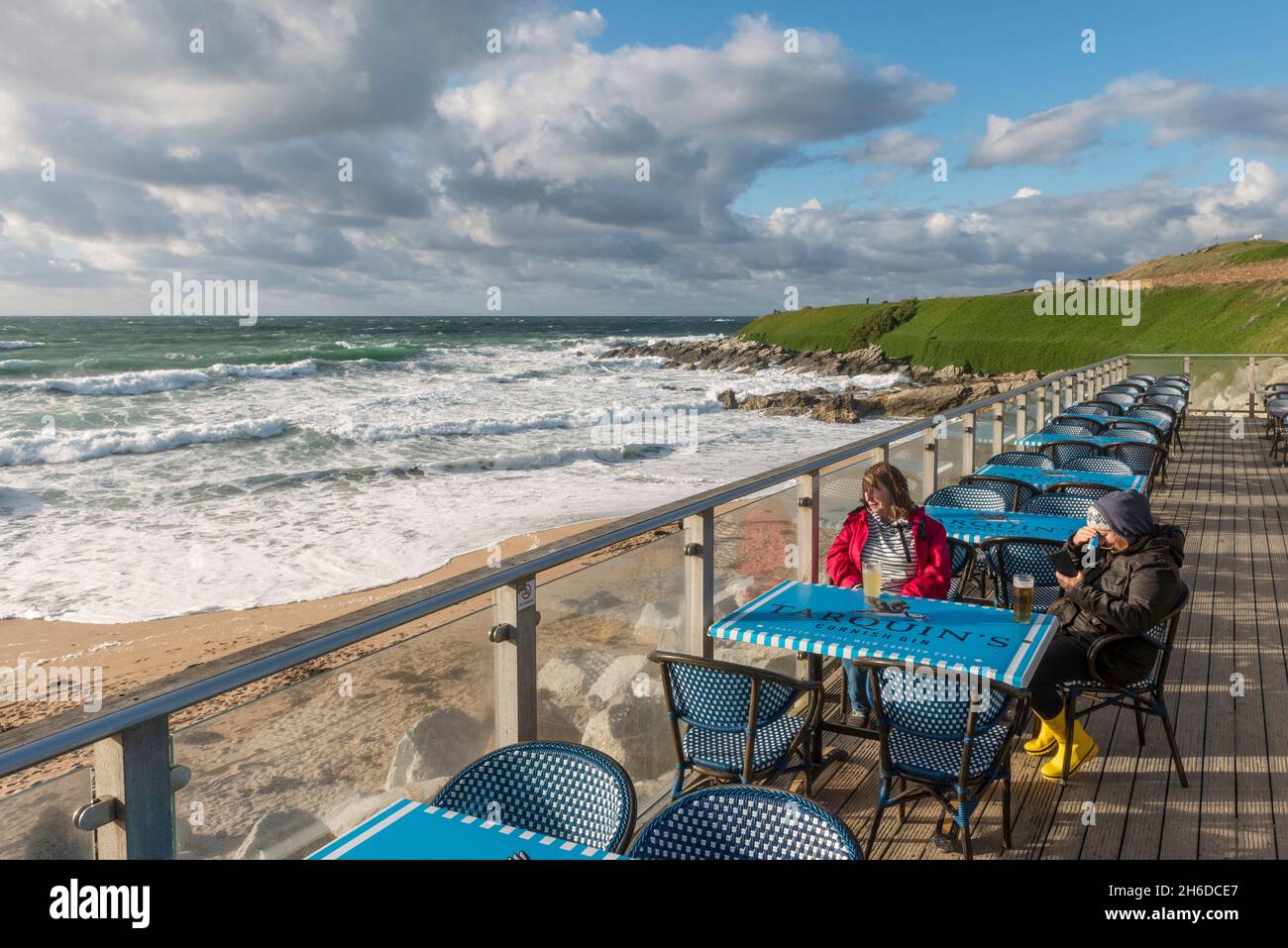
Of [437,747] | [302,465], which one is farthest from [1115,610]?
[302,465]

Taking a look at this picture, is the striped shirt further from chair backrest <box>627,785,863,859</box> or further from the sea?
the sea

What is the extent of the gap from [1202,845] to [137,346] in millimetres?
56533

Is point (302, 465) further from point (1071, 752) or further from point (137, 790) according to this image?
point (137, 790)

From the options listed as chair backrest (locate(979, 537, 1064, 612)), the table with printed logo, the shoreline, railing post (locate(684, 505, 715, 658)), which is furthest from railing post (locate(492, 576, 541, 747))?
the shoreline

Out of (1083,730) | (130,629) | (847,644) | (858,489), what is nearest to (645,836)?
(847,644)

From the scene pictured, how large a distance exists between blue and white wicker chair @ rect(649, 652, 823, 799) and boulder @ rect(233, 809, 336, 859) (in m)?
1.22

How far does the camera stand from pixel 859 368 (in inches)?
1918

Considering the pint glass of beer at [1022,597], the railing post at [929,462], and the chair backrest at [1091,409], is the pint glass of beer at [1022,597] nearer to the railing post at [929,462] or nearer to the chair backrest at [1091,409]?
the railing post at [929,462]

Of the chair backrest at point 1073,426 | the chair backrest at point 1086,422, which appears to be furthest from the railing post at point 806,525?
the chair backrest at point 1086,422

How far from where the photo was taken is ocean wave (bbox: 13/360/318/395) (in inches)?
1260

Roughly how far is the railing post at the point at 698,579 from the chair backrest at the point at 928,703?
0.94 metres

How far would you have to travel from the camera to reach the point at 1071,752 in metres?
3.76

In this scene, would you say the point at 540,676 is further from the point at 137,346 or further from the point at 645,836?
the point at 137,346

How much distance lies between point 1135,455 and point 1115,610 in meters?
5.35
